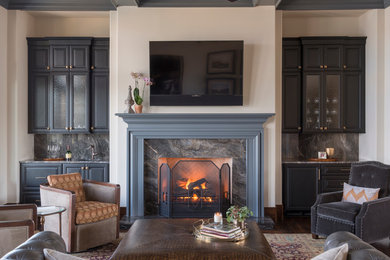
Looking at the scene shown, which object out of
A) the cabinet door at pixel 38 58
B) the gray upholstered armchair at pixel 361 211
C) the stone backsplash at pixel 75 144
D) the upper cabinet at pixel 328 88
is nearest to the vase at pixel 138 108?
the stone backsplash at pixel 75 144

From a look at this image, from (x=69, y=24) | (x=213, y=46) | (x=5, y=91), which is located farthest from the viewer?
(x=69, y=24)

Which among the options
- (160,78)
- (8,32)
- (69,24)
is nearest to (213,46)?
(160,78)

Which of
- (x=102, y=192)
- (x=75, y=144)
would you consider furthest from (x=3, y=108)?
(x=102, y=192)

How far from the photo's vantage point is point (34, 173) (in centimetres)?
573

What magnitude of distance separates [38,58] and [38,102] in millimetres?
689

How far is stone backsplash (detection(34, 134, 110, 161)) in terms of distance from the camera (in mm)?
6254

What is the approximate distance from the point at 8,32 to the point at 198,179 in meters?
3.61

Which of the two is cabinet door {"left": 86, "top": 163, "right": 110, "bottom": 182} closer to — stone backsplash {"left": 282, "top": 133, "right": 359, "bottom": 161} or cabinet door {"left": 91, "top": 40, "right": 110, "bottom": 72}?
cabinet door {"left": 91, "top": 40, "right": 110, "bottom": 72}

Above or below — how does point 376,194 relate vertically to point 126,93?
below

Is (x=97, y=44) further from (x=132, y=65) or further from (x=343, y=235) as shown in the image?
(x=343, y=235)

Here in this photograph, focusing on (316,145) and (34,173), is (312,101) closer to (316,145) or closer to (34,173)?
(316,145)

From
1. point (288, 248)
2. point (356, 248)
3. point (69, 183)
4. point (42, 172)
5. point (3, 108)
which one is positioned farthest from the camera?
point (42, 172)

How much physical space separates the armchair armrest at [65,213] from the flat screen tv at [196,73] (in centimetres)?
180

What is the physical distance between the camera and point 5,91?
18.3 ft
